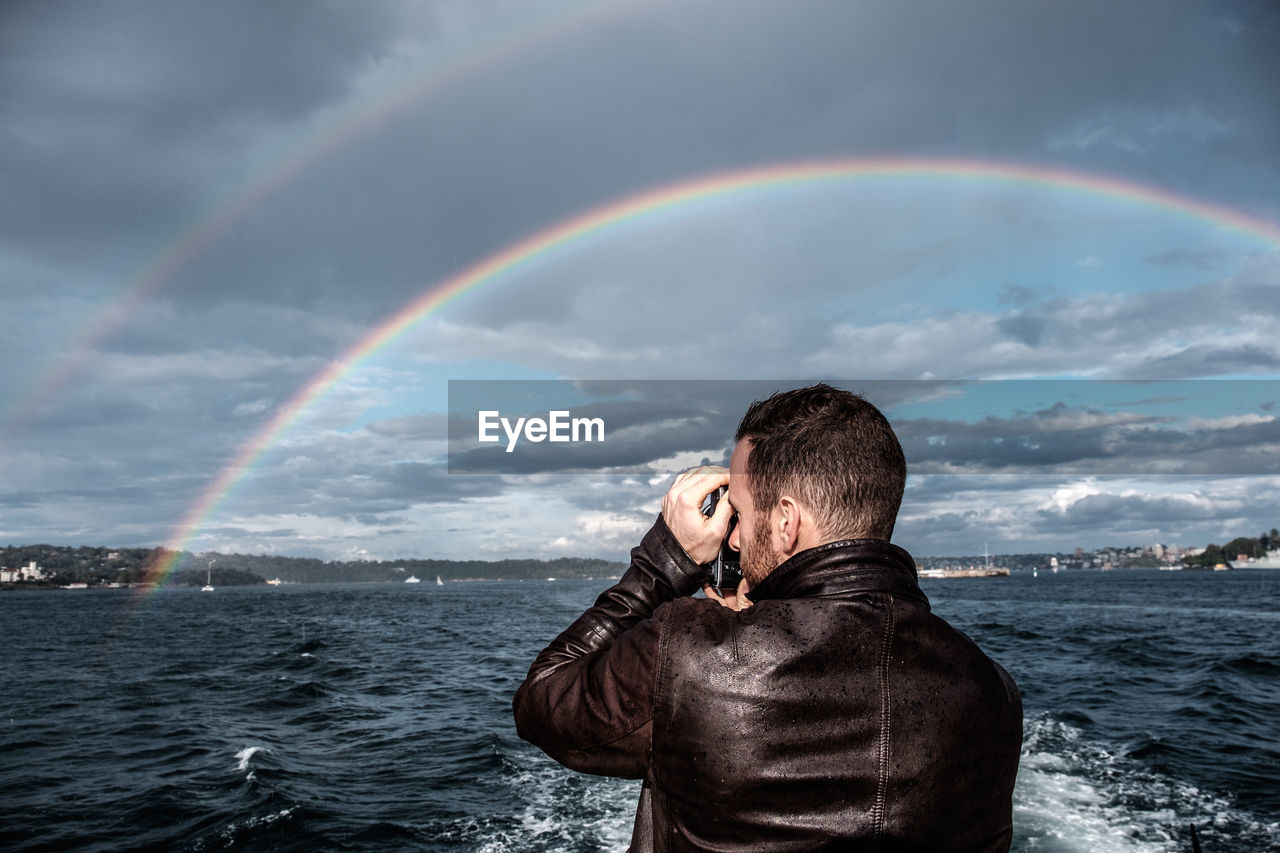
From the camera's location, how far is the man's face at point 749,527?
1862 mm

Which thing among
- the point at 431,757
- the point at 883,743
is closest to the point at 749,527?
the point at 883,743

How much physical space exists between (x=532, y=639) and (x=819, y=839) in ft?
148

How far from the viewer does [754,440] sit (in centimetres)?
187

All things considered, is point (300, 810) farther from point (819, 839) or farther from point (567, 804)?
point (819, 839)

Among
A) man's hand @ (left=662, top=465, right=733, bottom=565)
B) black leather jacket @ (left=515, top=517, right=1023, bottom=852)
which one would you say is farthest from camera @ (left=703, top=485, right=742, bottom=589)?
black leather jacket @ (left=515, top=517, right=1023, bottom=852)

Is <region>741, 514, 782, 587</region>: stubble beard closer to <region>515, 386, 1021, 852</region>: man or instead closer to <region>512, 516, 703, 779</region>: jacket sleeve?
<region>515, 386, 1021, 852</region>: man

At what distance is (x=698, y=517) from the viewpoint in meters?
1.94

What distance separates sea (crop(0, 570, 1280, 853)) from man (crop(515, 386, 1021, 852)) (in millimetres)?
11831

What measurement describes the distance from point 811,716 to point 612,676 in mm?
429

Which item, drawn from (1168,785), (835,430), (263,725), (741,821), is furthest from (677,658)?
(263,725)

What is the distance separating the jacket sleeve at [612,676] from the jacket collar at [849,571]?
29 cm

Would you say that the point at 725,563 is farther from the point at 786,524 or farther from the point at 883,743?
the point at 883,743

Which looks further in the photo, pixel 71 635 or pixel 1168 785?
pixel 71 635

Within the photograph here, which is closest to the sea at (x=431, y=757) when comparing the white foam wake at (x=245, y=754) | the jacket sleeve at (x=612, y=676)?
the white foam wake at (x=245, y=754)
